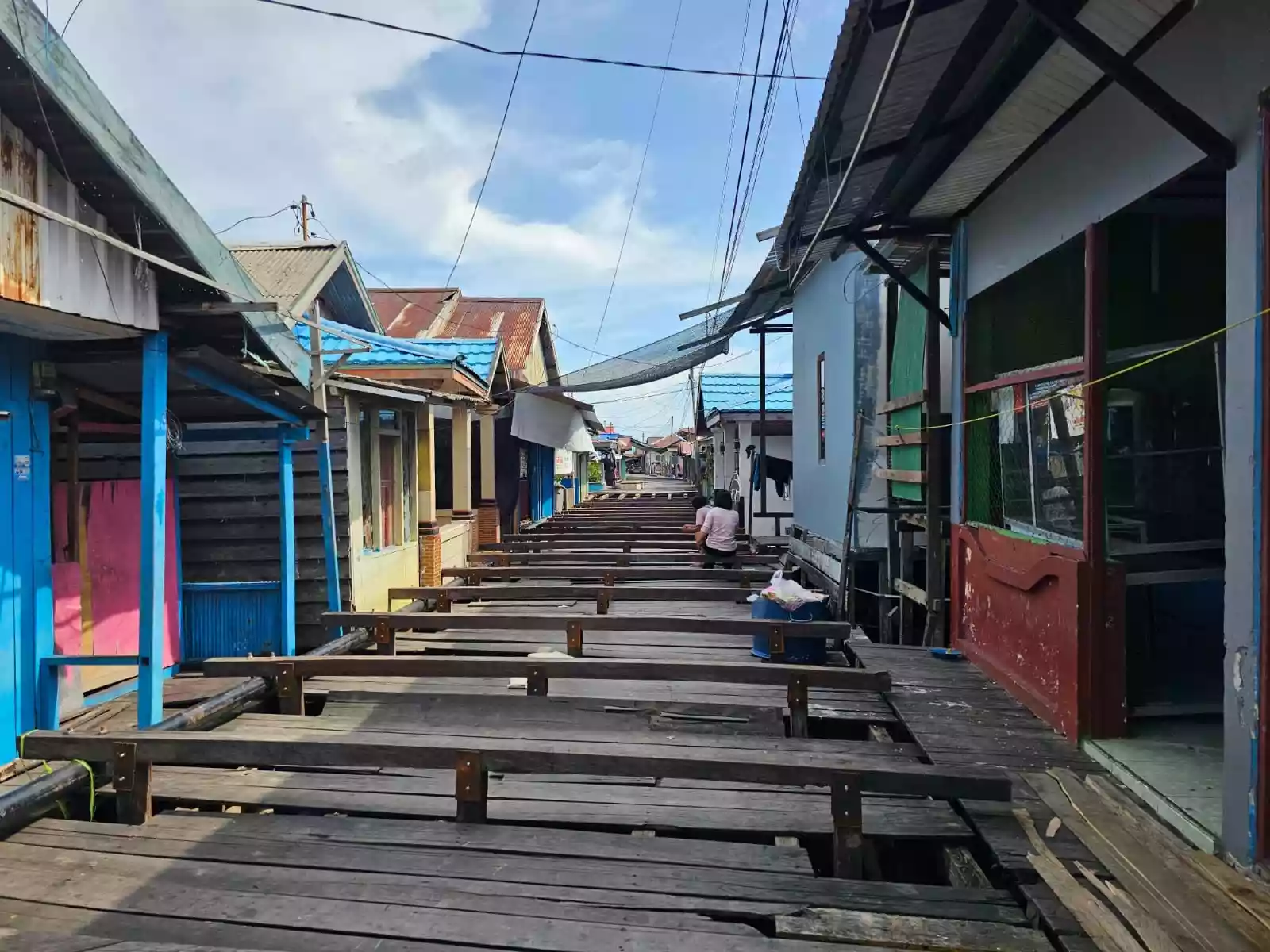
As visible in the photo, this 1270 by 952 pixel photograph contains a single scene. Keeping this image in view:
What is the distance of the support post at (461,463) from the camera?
10812 millimetres

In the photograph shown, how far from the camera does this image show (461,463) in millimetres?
11234

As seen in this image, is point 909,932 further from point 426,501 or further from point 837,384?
point 426,501

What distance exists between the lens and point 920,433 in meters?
6.51

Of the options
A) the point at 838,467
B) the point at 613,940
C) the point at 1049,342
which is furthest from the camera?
the point at 838,467

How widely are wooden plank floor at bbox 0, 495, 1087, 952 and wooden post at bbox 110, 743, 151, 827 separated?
96mm

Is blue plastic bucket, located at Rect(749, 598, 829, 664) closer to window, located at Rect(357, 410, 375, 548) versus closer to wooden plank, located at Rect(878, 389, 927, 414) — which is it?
wooden plank, located at Rect(878, 389, 927, 414)

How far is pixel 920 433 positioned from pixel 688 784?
166 inches

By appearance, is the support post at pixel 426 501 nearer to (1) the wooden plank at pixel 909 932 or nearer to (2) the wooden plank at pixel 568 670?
(2) the wooden plank at pixel 568 670

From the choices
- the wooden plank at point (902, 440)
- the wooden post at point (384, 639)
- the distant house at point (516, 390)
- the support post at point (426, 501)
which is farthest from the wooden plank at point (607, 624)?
the distant house at point (516, 390)

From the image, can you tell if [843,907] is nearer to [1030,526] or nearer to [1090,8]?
[1030,526]

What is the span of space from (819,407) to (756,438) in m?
5.65

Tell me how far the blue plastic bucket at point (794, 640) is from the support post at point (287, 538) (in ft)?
12.7

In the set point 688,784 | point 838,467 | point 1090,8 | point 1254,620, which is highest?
point 1090,8

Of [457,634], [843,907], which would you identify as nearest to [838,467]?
[457,634]
